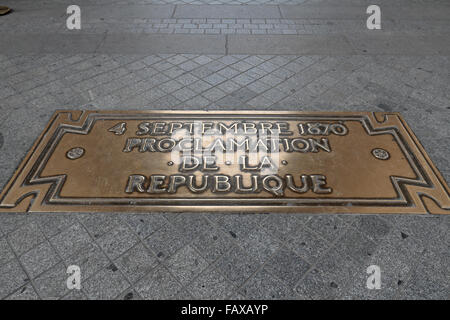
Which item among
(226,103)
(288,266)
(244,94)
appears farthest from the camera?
(244,94)

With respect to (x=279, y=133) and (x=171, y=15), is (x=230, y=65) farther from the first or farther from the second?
(x=171, y=15)

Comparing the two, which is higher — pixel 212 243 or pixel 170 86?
pixel 170 86

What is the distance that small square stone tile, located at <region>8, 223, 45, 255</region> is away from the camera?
2.39 meters

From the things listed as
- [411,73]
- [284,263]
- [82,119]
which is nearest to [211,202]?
[284,263]

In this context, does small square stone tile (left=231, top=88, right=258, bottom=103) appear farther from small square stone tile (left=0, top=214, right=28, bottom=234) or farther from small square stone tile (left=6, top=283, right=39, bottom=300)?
small square stone tile (left=6, top=283, right=39, bottom=300)

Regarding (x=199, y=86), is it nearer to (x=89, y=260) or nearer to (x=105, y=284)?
(x=89, y=260)

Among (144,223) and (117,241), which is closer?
(117,241)

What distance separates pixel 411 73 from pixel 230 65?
2607 mm

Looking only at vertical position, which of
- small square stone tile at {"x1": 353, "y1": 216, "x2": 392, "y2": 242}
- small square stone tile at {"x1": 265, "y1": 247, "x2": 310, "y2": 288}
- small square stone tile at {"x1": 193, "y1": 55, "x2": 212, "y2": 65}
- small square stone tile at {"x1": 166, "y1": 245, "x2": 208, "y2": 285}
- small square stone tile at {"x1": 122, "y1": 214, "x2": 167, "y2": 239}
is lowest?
small square stone tile at {"x1": 265, "y1": 247, "x2": 310, "y2": 288}

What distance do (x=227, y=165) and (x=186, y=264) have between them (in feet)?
3.49

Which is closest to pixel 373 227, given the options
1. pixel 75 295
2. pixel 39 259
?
pixel 75 295

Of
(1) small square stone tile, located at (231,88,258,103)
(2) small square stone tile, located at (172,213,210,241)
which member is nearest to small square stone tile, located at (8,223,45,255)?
(2) small square stone tile, located at (172,213,210,241)

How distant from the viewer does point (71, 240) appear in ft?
8.01

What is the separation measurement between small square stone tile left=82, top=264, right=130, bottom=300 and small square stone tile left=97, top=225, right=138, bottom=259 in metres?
0.14
